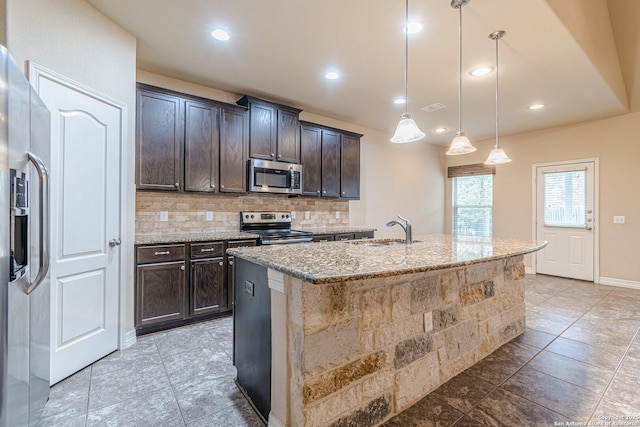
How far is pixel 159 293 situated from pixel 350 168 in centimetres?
310

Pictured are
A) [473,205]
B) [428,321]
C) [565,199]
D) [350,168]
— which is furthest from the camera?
[473,205]

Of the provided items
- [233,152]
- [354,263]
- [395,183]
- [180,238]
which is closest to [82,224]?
[180,238]

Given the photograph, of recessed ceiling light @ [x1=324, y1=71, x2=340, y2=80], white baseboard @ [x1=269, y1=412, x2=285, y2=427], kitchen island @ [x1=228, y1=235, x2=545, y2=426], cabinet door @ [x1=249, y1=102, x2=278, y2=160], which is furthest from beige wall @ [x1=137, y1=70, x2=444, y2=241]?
white baseboard @ [x1=269, y1=412, x2=285, y2=427]

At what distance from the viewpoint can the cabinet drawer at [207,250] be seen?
2987 millimetres

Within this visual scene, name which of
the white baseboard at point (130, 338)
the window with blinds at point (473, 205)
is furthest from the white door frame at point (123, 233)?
the window with blinds at point (473, 205)

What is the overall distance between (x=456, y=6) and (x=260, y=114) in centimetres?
232

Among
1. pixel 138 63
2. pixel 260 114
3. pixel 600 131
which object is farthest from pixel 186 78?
pixel 600 131

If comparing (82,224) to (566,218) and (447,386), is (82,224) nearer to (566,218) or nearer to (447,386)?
(447,386)

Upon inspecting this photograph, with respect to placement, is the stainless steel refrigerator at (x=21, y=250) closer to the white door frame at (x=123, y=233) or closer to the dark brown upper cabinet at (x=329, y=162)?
the white door frame at (x=123, y=233)

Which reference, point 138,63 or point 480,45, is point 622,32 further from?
point 138,63

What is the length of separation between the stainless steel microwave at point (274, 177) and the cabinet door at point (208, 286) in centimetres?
101

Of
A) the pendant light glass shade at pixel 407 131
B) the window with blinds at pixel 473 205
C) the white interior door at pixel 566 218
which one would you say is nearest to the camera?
the pendant light glass shade at pixel 407 131

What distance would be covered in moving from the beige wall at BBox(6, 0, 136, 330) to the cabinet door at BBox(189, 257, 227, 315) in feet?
1.79

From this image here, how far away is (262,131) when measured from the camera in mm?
3725
